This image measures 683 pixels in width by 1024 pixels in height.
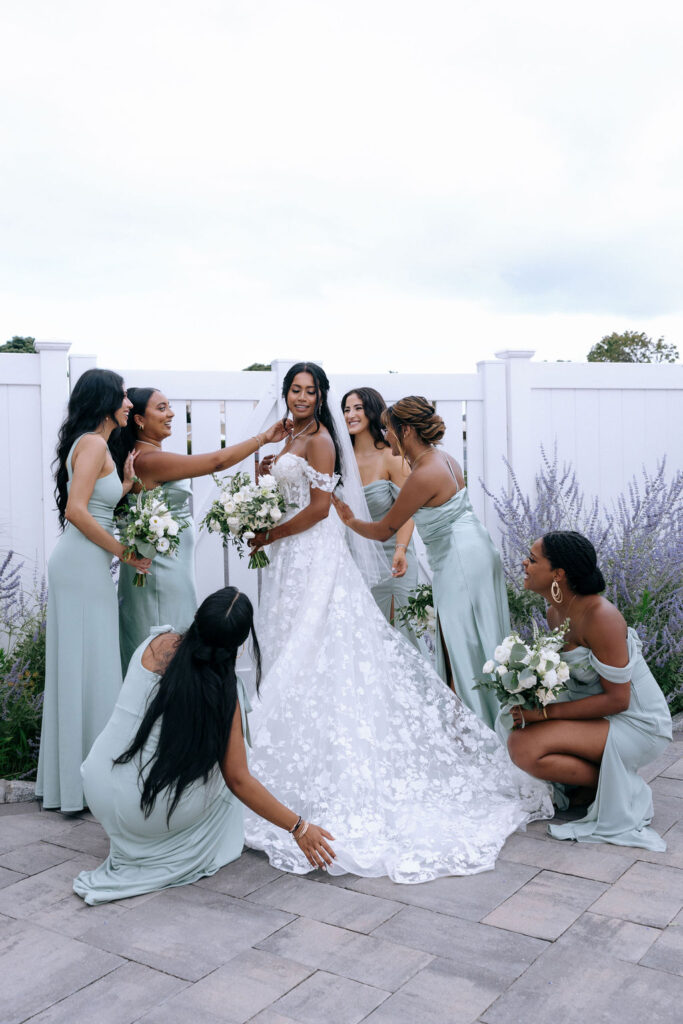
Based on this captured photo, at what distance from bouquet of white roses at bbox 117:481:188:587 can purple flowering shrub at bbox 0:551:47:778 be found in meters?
0.92

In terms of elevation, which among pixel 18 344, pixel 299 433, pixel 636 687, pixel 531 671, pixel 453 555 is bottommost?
pixel 636 687

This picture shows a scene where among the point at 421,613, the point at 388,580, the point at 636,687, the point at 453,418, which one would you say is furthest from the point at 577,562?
the point at 453,418

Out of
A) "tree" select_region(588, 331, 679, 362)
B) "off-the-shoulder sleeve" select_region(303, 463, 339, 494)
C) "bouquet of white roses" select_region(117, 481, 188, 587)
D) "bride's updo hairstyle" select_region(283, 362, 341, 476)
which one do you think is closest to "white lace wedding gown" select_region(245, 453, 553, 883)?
"off-the-shoulder sleeve" select_region(303, 463, 339, 494)

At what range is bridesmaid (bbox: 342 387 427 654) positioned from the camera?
4648 millimetres

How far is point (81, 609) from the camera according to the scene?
3805mm

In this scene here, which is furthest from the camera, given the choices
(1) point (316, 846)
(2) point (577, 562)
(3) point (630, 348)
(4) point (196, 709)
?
(3) point (630, 348)

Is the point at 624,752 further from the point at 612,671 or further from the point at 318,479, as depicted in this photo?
the point at 318,479

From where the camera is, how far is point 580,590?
353 cm

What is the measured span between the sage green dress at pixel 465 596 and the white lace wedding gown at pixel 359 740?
0.28 meters

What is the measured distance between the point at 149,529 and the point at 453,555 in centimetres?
139

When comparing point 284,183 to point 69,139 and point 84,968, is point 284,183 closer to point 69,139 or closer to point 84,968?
point 69,139

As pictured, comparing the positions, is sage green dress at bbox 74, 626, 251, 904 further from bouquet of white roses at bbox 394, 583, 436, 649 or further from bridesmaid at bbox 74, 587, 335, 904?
bouquet of white roses at bbox 394, 583, 436, 649

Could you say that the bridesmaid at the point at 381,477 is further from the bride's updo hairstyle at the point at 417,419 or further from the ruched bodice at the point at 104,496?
the ruched bodice at the point at 104,496

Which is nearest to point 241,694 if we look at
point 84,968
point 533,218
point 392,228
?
point 84,968
